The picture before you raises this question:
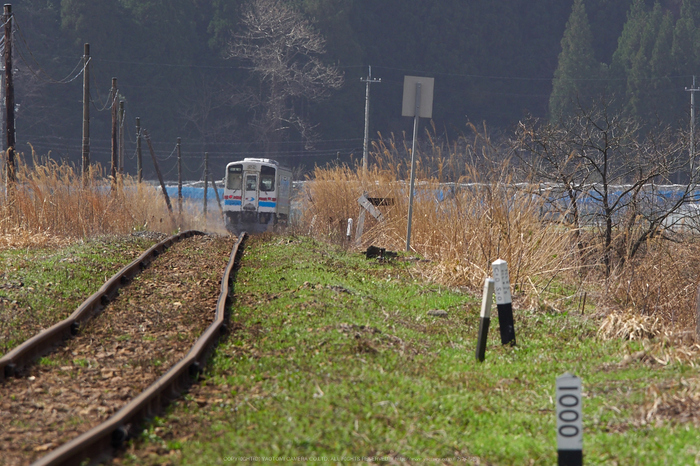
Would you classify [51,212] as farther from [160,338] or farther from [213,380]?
[213,380]

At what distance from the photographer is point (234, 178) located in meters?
28.7

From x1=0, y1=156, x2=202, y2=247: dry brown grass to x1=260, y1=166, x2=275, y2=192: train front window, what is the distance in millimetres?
10789

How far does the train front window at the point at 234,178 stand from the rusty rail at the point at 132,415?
22734 millimetres

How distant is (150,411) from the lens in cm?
446

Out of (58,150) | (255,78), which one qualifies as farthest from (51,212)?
(255,78)

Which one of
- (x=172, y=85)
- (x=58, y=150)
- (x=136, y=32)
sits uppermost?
(x=136, y=32)

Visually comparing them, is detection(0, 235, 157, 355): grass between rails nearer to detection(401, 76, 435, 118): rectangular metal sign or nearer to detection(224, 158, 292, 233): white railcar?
detection(401, 76, 435, 118): rectangular metal sign

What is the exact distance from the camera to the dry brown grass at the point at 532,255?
8.11 metres

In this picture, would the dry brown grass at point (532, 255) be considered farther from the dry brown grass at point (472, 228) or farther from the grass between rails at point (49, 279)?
the grass between rails at point (49, 279)

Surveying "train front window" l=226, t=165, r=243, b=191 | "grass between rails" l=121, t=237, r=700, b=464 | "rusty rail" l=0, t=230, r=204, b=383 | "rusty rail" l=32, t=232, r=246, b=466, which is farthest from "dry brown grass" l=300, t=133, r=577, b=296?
"train front window" l=226, t=165, r=243, b=191

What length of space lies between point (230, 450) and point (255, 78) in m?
58.7

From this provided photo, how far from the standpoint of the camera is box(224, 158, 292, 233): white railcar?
2831cm

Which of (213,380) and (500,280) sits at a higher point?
(500,280)

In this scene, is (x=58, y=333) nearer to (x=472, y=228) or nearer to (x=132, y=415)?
(x=132, y=415)
